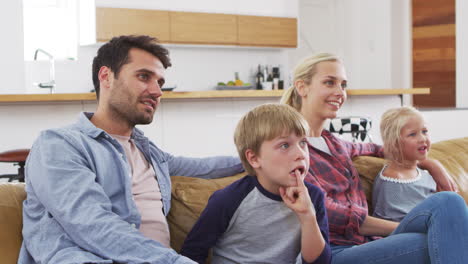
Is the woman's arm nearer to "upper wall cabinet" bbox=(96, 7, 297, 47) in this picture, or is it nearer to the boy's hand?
the boy's hand

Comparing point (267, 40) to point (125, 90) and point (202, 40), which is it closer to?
point (202, 40)

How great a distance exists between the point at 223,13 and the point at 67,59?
1902mm

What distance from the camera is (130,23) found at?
265 inches

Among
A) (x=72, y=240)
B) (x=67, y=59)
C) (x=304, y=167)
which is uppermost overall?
(x=67, y=59)

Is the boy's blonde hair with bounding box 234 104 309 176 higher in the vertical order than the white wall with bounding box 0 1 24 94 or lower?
lower

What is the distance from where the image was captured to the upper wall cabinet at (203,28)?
23.0ft

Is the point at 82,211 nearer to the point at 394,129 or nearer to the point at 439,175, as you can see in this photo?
the point at 394,129

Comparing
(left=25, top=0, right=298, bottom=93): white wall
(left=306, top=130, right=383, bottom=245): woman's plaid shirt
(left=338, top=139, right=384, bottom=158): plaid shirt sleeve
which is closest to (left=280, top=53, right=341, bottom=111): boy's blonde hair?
(left=306, top=130, right=383, bottom=245): woman's plaid shirt

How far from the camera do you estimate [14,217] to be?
177 centimetres

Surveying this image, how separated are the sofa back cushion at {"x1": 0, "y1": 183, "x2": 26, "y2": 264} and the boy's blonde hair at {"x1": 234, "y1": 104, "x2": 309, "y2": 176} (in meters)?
0.67

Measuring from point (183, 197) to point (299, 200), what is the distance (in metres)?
0.53

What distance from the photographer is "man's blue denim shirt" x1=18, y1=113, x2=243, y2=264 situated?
153cm

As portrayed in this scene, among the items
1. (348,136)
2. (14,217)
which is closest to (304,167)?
(14,217)

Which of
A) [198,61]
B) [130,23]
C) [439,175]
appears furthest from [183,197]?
[198,61]
